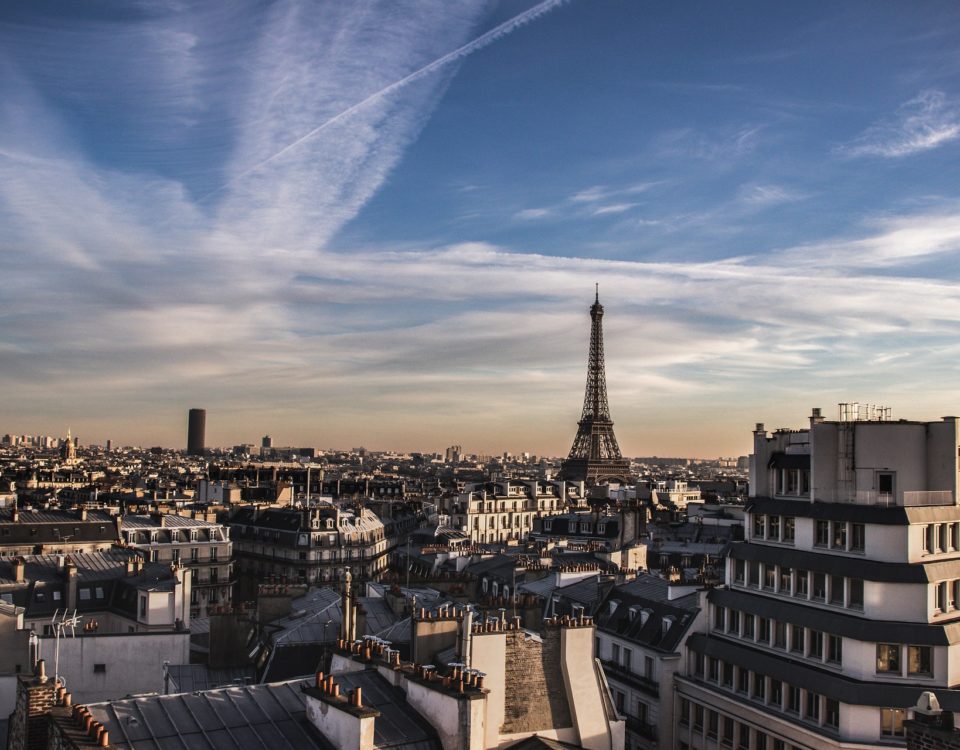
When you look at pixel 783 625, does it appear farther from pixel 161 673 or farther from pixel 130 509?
pixel 130 509

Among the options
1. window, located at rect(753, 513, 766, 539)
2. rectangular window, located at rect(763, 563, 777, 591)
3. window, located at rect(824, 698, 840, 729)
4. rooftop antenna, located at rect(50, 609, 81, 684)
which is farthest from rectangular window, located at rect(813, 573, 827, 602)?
rooftop antenna, located at rect(50, 609, 81, 684)

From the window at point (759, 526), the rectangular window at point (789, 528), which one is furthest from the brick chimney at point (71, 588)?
the rectangular window at point (789, 528)

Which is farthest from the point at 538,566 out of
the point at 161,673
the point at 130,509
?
the point at 130,509

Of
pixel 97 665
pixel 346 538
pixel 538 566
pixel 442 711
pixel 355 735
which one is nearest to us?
pixel 355 735

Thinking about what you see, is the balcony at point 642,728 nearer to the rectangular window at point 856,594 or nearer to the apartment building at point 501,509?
the rectangular window at point 856,594

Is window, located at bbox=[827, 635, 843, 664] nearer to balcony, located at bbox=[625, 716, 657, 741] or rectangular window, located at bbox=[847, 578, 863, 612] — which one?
rectangular window, located at bbox=[847, 578, 863, 612]
